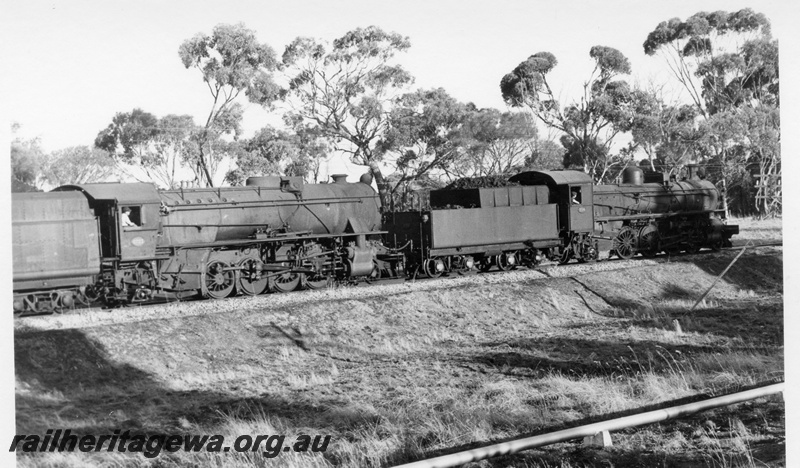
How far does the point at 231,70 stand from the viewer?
32.1 ft

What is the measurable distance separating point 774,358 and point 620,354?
248cm

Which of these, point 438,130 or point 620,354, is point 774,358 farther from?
point 438,130

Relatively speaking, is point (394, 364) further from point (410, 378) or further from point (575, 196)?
point (575, 196)

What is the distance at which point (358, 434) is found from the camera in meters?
7.88

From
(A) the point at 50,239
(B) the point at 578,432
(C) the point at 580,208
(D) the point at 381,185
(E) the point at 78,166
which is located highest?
(E) the point at 78,166

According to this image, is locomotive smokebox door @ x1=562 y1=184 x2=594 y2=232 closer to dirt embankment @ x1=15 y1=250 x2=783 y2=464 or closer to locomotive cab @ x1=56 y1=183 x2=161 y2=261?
dirt embankment @ x1=15 y1=250 x2=783 y2=464

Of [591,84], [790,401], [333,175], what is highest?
[591,84]

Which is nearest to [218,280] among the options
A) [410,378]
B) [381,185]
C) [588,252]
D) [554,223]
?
[381,185]

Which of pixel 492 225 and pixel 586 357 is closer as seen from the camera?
pixel 586 357

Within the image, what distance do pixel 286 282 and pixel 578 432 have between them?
834 centimetres

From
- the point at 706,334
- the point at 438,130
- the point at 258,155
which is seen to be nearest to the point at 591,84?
the point at 438,130

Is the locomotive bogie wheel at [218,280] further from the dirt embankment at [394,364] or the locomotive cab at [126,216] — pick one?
the locomotive cab at [126,216]

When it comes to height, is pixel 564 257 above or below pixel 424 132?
below

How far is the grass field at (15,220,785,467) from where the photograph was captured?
766 centimetres
